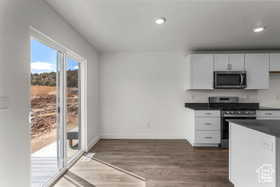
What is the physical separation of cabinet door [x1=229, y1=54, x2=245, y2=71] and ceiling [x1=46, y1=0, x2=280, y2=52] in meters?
0.24

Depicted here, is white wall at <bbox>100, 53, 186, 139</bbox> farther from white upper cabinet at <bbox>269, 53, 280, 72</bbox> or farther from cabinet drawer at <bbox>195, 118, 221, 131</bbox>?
white upper cabinet at <bbox>269, 53, 280, 72</bbox>

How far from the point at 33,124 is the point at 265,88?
4724 millimetres

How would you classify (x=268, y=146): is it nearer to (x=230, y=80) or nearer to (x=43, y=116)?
(x=43, y=116)

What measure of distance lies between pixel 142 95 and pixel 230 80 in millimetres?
2216

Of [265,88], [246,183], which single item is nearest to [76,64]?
[246,183]

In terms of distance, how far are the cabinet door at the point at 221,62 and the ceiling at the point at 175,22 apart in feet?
0.79

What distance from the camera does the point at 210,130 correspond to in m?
3.59

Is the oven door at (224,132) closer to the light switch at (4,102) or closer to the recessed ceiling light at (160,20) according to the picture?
the recessed ceiling light at (160,20)

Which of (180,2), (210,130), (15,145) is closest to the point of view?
(15,145)

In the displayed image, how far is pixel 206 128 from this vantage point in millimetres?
3592

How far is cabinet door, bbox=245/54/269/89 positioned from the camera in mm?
3710

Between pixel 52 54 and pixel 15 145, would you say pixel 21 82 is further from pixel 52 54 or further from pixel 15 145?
pixel 52 54

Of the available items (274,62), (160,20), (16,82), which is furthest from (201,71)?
(16,82)

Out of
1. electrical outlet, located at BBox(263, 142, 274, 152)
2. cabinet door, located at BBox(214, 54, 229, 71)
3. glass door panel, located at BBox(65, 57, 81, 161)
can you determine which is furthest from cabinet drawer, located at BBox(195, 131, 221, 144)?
glass door panel, located at BBox(65, 57, 81, 161)
